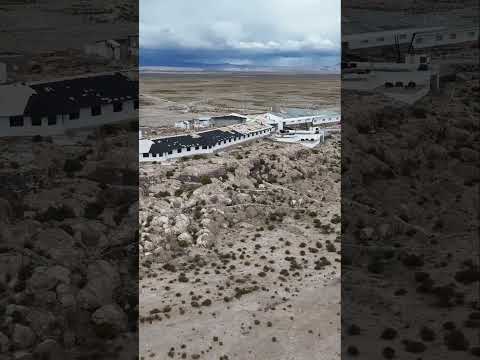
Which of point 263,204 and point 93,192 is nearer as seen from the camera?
point 93,192

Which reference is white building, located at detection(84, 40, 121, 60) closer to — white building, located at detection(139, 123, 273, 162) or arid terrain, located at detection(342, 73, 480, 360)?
white building, located at detection(139, 123, 273, 162)

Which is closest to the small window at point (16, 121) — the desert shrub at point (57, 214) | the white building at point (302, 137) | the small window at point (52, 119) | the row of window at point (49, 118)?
the row of window at point (49, 118)

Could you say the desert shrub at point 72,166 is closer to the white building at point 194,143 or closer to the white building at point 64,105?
the white building at point 64,105

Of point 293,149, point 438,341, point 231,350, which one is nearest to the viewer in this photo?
point 438,341

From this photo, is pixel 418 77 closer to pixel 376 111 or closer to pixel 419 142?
pixel 376 111

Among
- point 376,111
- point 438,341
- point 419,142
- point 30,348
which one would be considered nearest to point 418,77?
point 376,111

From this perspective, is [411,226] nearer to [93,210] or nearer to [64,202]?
[93,210]

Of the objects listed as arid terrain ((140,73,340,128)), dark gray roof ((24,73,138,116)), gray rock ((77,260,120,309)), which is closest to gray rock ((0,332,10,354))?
gray rock ((77,260,120,309))
